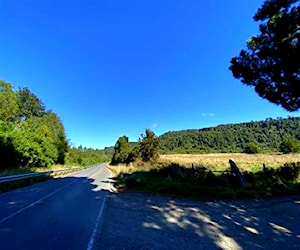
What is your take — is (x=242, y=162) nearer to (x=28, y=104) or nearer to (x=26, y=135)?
(x=26, y=135)

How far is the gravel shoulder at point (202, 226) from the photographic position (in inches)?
248

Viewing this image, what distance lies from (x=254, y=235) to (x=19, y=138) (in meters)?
31.5

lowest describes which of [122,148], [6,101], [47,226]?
[47,226]

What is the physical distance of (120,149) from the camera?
8425cm

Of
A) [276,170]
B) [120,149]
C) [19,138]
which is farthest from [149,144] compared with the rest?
[120,149]

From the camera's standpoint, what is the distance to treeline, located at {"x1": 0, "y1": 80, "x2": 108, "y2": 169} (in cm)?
3144

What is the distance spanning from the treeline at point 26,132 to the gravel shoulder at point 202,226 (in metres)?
24.1

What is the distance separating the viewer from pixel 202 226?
811cm

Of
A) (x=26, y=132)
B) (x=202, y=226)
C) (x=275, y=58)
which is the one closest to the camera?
(x=202, y=226)

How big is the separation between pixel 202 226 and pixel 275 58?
25.8 feet

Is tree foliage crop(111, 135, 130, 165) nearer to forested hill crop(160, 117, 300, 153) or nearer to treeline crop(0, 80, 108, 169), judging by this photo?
treeline crop(0, 80, 108, 169)

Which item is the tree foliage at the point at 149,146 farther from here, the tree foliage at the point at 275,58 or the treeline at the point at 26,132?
the tree foliage at the point at 275,58

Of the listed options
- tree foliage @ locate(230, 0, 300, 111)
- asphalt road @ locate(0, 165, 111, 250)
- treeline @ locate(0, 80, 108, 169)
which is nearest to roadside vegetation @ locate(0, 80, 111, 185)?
treeline @ locate(0, 80, 108, 169)

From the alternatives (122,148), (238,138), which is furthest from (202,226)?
(238,138)
